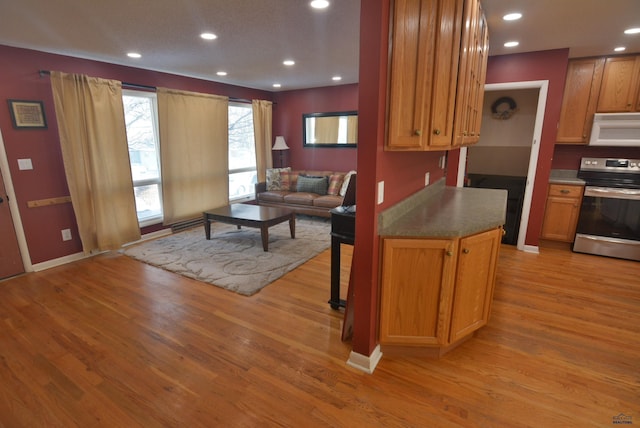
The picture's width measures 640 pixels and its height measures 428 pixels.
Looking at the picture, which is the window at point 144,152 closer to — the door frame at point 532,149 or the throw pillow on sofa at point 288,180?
the throw pillow on sofa at point 288,180

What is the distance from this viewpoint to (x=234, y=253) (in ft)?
13.0

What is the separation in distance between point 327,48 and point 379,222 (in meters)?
2.37

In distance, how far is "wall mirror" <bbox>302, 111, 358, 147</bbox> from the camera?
584 centimetres

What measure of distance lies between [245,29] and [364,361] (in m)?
2.83

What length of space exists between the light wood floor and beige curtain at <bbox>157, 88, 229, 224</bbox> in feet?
6.84

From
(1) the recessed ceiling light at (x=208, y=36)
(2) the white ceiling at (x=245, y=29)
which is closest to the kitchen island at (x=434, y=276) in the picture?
(2) the white ceiling at (x=245, y=29)

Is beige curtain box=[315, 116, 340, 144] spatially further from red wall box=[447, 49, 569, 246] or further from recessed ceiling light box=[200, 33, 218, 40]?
recessed ceiling light box=[200, 33, 218, 40]

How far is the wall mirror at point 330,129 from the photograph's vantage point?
5836mm

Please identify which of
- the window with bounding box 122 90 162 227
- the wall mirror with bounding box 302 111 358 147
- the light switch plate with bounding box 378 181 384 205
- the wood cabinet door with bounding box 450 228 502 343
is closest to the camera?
the light switch plate with bounding box 378 181 384 205

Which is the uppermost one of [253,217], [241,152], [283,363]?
[241,152]

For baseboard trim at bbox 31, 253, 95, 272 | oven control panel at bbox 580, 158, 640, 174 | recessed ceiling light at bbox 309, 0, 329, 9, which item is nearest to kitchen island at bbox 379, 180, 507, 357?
recessed ceiling light at bbox 309, 0, 329, 9

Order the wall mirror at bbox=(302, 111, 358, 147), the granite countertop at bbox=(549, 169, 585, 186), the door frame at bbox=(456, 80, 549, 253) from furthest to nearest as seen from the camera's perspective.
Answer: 1. the wall mirror at bbox=(302, 111, 358, 147)
2. the granite countertop at bbox=(549, 169, 585, 186)
3. the door frame at bbox=(456, 80, 549, 253)

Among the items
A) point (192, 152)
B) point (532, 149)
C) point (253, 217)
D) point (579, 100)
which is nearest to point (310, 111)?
point (192, 152)

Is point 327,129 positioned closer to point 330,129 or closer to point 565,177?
point 330,129
